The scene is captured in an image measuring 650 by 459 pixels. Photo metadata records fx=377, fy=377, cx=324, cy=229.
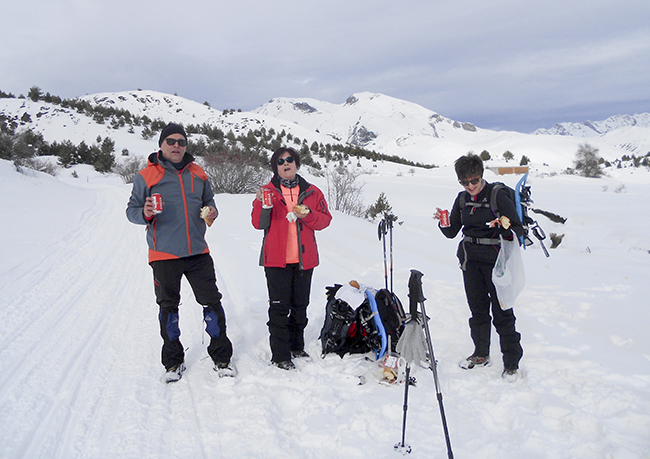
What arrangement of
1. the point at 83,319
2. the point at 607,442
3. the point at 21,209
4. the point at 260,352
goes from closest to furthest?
the point at 607,442 < the point at 260,352 < the point at 83,319 < the point at 21,209

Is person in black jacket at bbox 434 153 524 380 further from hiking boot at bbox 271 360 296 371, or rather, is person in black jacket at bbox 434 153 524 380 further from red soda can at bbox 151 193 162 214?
red soda can at bbox 151 193 162 214

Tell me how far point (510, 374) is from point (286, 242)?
233 cm

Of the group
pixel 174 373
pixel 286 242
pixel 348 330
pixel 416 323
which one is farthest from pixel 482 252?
pixel 174 373

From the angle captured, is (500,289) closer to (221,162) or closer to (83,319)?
(83,319)

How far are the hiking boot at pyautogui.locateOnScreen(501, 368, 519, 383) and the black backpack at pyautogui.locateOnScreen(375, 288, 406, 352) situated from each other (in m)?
0.97

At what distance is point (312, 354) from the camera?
12.5 feet

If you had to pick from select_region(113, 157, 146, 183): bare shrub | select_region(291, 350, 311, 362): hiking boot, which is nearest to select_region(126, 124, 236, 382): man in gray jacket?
select_region(291, 350, 311, 362): hiking boot

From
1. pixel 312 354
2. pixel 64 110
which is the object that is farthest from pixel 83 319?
pixel 64 110

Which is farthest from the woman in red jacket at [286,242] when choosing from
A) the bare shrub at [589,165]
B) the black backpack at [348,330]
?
the bare shrub at [589,165]

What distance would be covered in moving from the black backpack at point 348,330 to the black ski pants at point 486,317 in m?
0.96

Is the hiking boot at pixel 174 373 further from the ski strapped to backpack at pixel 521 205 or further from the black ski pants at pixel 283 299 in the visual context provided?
the ski strapped to backpack at pixel 521 205

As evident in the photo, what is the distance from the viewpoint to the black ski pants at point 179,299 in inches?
126

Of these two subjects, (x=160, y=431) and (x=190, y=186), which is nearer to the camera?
(x=160, y=431)

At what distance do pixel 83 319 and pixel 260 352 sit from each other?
7.29ft
